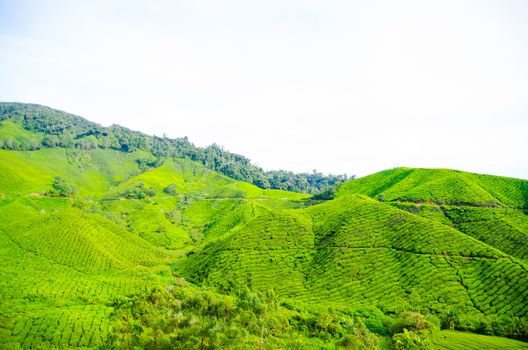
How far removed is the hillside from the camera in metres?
51.1

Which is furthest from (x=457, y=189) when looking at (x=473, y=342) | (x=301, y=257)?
(x=473, y=342)

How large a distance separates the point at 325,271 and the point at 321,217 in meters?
31.0

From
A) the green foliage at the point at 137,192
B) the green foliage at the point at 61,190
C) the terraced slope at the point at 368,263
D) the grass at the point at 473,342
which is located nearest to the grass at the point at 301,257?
the terraced slope at the point at 368,263

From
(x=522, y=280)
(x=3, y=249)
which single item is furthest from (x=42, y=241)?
(x=522, y=280)

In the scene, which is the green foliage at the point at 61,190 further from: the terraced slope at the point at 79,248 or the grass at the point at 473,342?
the grass at the point at 473,342

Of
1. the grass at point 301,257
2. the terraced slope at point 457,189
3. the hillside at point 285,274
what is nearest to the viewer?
the hillside at point 285,274

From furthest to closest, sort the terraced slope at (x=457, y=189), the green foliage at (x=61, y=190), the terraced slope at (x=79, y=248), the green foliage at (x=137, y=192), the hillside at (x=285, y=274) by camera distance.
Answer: the green foliage at (x=137, y=192), the green foliage at (x=61, y=190), the terraced slope at (x=457, y=189), the terraced slope at (x=79, y=248), the hillside at (x=285, y=274)

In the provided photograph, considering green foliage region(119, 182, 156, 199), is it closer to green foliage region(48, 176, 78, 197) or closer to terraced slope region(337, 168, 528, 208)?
green foliage region(48, 176, 78, 197)

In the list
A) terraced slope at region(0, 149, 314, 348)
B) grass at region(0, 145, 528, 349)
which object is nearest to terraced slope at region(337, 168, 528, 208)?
grass at region(0, 145, 528, 349)

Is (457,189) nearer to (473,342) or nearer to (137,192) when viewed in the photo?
(473,342)

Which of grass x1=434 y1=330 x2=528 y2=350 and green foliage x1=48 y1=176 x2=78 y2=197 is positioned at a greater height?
green foliage x1=48 y1=176 x2=78 y2=197

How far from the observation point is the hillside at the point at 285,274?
51.1m

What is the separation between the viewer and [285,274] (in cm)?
9012

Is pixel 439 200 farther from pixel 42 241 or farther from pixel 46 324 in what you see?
pixel 42 241
